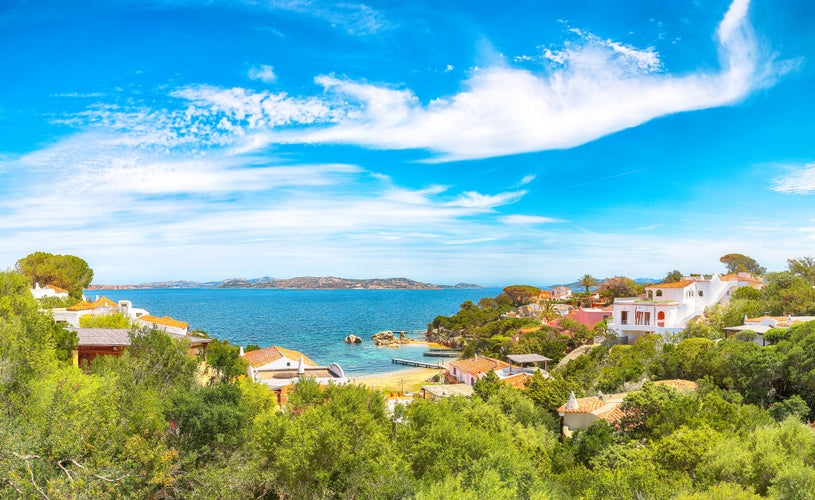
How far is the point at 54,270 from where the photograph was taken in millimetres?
67000

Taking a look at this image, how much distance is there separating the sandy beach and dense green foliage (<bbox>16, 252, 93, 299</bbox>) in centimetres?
4039

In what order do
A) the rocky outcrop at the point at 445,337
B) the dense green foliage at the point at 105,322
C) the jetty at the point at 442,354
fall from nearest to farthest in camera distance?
the dense green foliage at the point at 105,322 → the jetty at the point at 442,354 → the rocky outcrop at the point at 445,337

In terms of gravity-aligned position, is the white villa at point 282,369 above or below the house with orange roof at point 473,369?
above

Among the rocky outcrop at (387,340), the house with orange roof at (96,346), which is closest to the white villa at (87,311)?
the house with orange roof at (96,346)

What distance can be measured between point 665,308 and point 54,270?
230ft

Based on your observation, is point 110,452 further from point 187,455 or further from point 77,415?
point 187,455

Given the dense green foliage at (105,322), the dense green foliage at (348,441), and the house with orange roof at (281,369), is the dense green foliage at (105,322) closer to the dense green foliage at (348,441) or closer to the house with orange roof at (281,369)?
the house with orange roof at (281,369)

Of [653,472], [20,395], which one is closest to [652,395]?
[653,472]

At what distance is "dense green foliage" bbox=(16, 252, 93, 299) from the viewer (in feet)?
217

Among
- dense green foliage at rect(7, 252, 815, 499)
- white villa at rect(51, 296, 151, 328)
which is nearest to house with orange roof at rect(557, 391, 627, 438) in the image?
dense green foliage at rect(7, 252, 815, 499)

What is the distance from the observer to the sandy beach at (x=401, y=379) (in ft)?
156

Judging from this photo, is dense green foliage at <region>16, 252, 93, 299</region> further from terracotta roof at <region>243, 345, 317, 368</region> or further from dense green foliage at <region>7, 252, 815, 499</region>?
dense green foliage at <region>7, 252, 815, 499</region>

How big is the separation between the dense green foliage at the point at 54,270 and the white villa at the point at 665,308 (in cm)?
6347

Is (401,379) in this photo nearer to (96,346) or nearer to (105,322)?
(105,322)
